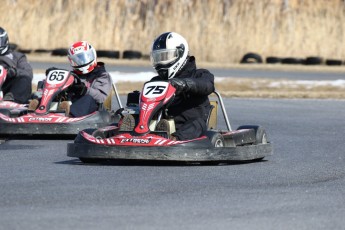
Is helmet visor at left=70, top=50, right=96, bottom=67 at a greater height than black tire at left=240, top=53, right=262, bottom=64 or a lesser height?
greater

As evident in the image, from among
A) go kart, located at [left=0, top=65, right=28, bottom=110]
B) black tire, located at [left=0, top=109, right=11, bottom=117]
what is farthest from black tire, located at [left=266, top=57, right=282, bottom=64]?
black tire, located at [left=0, top=109, right=11, bottom=117]

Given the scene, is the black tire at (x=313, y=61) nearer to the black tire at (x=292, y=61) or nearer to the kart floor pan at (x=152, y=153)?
the black tire at (x=292, y=61)

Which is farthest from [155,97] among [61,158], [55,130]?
[55,130]

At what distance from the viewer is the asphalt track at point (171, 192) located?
6078mm

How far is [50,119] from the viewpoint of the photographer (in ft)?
40.4

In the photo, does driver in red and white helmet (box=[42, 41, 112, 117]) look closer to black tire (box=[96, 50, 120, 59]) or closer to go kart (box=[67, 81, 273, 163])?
go kart (box=[67, 81, 273, 163])

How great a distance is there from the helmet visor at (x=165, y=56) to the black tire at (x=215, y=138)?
922 millimetres

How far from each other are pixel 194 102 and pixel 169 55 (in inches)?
19.1

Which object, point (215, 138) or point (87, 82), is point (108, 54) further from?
point (215, 138)

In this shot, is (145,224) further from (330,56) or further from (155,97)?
(330,56)

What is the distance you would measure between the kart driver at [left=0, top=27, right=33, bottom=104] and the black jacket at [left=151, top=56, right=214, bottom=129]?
4.51m

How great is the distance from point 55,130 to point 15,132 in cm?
45

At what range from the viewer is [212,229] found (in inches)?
229

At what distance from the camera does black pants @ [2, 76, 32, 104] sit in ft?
46.5
